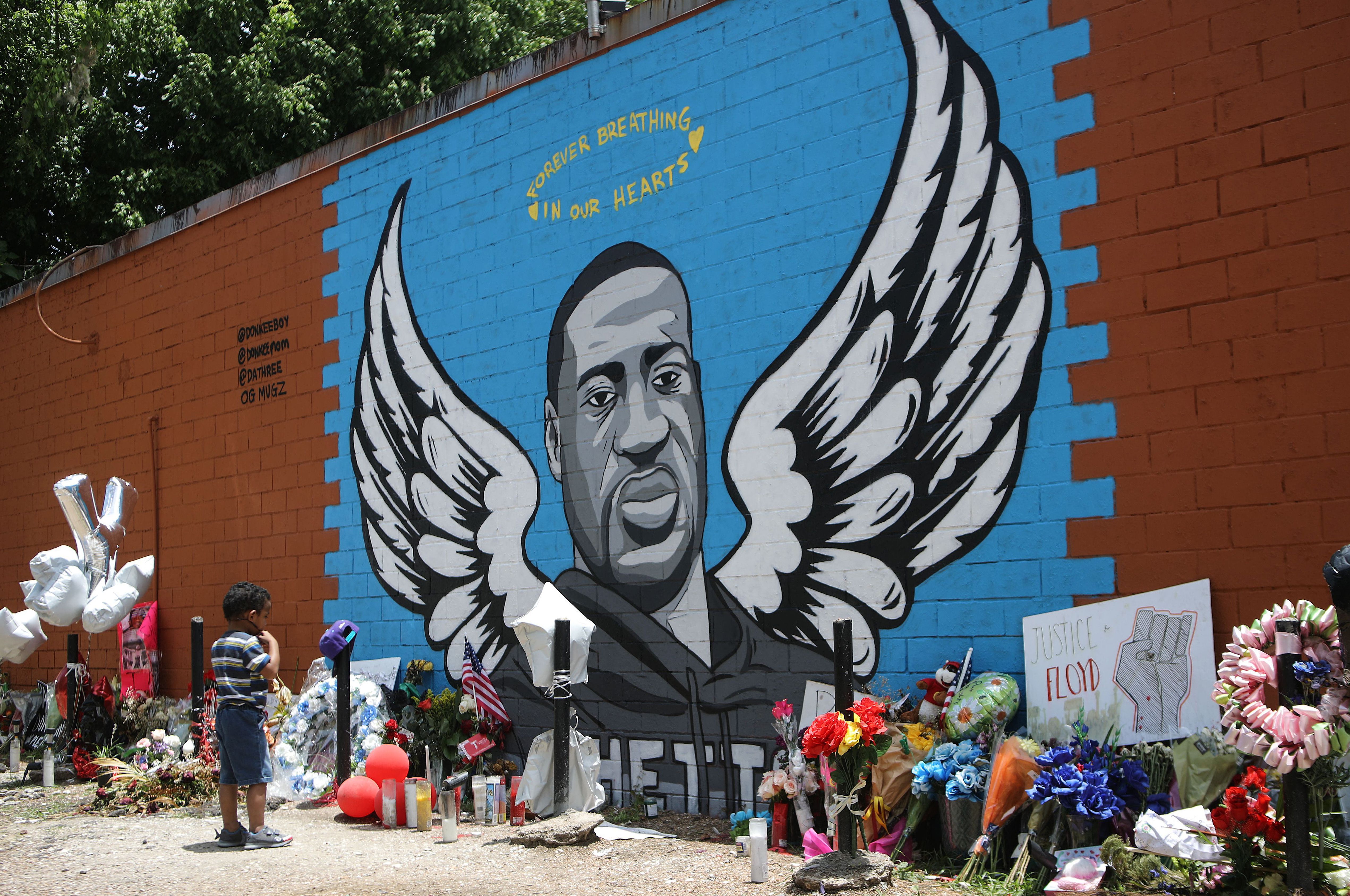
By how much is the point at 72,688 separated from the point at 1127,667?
9695mm

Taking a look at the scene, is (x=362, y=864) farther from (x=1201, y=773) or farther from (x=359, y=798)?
(x=1201, y=773)

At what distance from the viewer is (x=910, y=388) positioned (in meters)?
6.21

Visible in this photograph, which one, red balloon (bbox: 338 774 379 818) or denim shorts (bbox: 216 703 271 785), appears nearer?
denim shorts (bbox: 216 703 271 785)

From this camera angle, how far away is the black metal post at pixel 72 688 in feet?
36.2

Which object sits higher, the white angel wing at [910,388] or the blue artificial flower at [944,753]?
the white angel wing at [910,388]

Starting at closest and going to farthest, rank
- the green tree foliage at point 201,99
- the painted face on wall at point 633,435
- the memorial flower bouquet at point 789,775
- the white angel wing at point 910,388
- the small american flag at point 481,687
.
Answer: the white angel wing at point 910,388
the memorial flower bouquet at point 789,775
the painted face on wall at point 633,435
the small american flag at point 481,687
the green tree foliage at point 201,99

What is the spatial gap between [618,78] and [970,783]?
4.94 metres

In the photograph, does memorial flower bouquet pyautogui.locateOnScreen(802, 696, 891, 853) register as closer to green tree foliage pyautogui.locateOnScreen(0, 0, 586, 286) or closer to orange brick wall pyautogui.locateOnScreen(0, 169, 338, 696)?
orange brick wall pyautogui.locateOnScreen(0, 169, 338, 696)

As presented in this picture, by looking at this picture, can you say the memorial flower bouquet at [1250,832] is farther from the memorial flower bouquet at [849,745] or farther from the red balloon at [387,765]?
the red balloon at [387,765]

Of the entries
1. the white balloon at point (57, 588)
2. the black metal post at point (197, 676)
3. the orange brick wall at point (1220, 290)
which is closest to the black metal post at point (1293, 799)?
the orange brick wall at point (1220, 290)

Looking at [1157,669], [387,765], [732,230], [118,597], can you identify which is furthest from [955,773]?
[118,597]

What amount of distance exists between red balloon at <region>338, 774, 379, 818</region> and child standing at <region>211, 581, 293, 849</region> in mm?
725

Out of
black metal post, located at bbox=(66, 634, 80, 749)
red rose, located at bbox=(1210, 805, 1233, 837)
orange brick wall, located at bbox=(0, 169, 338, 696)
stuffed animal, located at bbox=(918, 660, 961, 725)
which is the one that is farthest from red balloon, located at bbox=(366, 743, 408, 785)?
red rose, located at bbox=(1210, 805, 1233, 837)

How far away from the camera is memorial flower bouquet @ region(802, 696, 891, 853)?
17.9 feet
